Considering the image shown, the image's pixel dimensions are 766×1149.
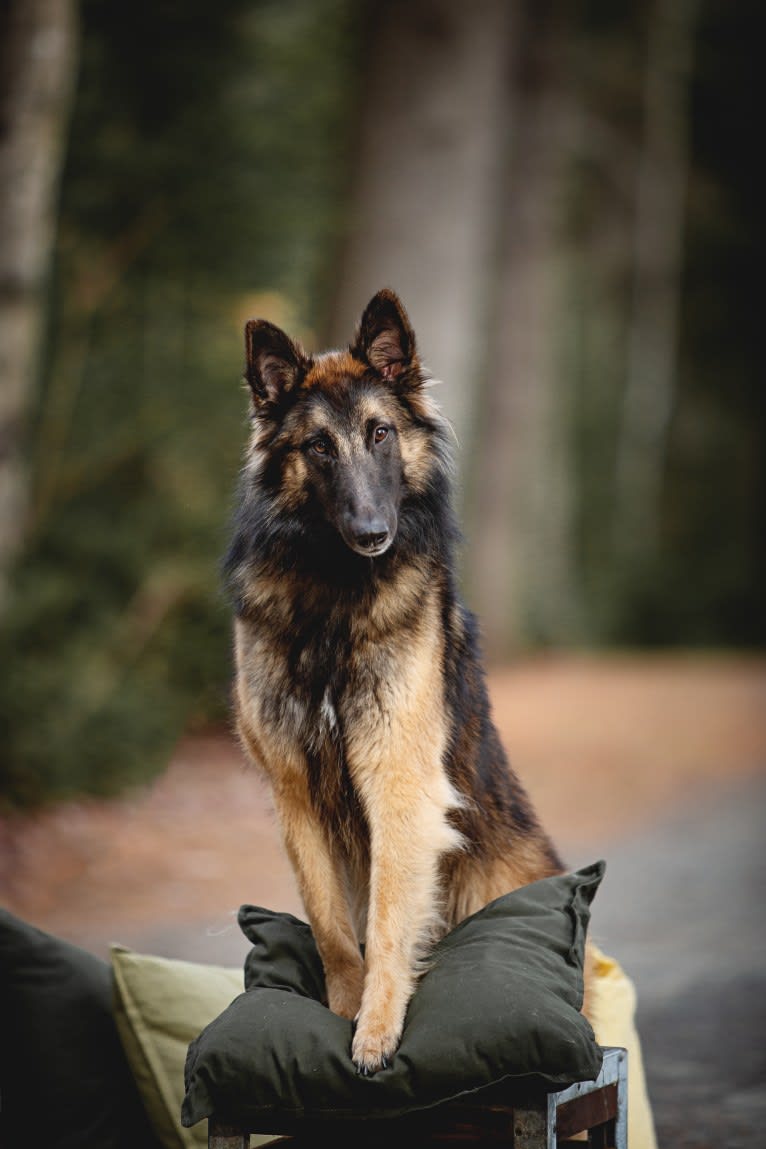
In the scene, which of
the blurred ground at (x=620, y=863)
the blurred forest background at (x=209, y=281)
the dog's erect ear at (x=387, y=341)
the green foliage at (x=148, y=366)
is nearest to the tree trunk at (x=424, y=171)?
the blurred forest background at (x=209, y=281)

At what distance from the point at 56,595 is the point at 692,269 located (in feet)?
75.6

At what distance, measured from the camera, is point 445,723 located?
3951 millimetres

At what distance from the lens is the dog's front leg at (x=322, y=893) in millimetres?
3795

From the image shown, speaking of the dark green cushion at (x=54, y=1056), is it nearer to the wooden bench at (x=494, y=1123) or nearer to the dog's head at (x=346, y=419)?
the wooden bench at (x=494, y=1123)

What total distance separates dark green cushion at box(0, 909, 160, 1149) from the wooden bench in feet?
2.27

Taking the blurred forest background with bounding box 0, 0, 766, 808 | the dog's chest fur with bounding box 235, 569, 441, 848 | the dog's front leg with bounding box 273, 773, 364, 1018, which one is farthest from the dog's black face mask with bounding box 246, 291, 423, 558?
the blurred forest background with bounding box 0, 0, 766, 808

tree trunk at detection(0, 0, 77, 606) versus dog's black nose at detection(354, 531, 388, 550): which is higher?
tree trunk at detection(0, 0, 77, 606)

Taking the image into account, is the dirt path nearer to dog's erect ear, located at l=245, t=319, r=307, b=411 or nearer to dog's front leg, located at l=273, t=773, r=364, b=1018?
dog's front leg, located at l=273, t=773, r=364, b=1018

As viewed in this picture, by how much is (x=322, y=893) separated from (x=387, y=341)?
5.15ft

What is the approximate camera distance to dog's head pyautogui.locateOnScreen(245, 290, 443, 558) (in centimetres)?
389

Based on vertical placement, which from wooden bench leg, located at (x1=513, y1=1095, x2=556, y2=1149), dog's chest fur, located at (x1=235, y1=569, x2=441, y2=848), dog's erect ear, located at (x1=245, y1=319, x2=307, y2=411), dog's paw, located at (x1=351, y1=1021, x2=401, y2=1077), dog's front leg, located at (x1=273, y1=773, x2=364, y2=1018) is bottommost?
wooden bench leg, located at (x1=513, y1=1095, x2=556, y2=1149)

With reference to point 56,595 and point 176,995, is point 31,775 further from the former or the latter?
point 176,995

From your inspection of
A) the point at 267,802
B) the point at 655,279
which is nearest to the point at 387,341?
the point at 267,802

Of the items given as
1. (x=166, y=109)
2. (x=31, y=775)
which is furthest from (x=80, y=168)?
(x=31, y=775)
